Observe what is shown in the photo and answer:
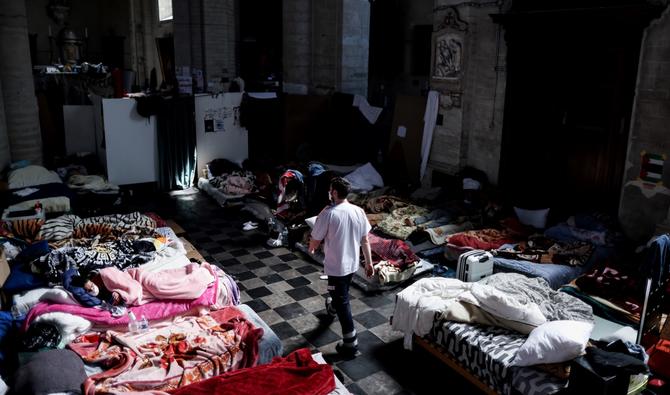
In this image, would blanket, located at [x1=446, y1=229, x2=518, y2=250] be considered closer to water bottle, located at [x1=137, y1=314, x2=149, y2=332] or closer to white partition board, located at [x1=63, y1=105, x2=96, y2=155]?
water bottle, located at [x1=137, y1=314, x2=149, y2=332]

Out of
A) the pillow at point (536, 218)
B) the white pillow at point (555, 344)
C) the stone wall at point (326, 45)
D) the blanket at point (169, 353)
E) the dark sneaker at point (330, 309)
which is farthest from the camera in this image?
the stone wall at point (326, 45)

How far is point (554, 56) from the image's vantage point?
8.34 m

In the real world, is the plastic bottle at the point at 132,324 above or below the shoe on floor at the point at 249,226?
above

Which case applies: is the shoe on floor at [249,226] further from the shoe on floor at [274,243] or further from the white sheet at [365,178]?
the white sheet at [365,178]

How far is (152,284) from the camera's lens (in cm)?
571

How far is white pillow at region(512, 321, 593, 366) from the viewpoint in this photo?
14.4 ft

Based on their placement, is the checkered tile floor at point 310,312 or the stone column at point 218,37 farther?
the stone column at point 218,37

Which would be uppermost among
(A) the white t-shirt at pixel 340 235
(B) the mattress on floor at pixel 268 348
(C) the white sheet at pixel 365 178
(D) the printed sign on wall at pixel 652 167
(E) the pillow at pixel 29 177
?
(D) the printed sign on wall at pixel 652 167

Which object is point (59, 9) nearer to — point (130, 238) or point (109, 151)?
point (109, 151)

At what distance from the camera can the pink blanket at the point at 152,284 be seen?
18.4 ft

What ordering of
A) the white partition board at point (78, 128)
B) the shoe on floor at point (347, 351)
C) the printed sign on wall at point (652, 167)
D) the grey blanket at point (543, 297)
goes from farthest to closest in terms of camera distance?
the white partition board at point (78, 128)
the printed sign on wall at point (652, 167)
the shoe on floor at point (347, 351)
the grey blanket at point (543, 297)

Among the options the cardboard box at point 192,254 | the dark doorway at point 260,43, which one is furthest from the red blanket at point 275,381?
the dark doorway at point 260,43

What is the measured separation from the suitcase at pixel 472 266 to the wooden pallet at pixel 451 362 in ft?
4.12

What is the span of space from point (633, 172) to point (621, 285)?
6.47 ft
